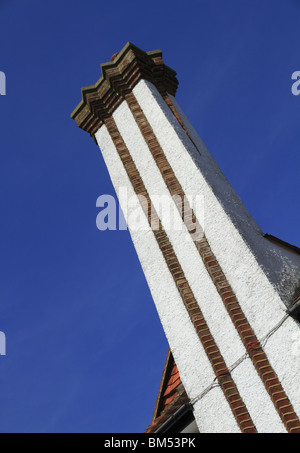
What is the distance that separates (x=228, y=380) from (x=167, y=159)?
3.69m

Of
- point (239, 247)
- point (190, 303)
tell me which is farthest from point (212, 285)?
point (239, 247)

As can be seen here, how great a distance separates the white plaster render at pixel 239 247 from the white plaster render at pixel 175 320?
0.77 meters

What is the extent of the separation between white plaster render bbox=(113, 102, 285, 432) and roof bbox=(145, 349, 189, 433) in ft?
1.81

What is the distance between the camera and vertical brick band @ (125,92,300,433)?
211 inches

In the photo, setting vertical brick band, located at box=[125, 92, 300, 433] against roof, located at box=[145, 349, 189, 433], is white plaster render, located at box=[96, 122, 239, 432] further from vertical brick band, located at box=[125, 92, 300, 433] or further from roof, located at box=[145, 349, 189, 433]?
vertical brick band, located at box=[125, 92, 300, 433]

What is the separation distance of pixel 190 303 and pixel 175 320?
1.02 feet

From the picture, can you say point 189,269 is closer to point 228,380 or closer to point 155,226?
point 155,226

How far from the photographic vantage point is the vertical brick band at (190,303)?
18.7ft

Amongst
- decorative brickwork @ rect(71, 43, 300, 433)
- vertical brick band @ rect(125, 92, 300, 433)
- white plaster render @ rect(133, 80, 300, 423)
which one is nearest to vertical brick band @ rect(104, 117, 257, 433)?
decorative brickwork @ rect(71, 43, 300, 433)

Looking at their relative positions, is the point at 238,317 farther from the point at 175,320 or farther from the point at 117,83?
the point at 117,83

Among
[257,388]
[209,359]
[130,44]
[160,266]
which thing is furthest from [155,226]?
[130,44]

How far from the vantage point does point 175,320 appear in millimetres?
6758

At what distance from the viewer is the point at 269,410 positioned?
545 cm

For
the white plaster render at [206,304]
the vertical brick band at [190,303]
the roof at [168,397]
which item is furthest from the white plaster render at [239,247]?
the roof at [168,397]
